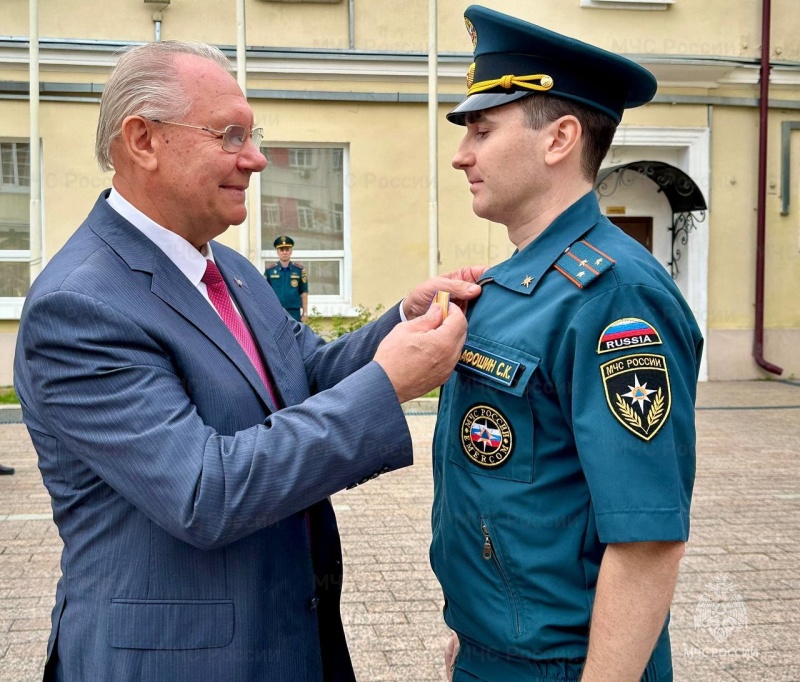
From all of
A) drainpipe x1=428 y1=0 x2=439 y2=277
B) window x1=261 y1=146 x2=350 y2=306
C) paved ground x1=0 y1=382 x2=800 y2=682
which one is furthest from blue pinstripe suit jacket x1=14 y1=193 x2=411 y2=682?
window x1=261 y1=146 x2=350 y2=306

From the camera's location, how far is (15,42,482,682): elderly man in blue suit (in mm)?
1595

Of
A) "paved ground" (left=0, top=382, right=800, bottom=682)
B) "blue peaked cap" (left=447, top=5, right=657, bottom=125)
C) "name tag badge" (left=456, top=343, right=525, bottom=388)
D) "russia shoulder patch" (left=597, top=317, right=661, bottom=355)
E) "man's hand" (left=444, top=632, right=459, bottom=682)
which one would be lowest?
"paved ground" (left=0, top=382, right=800, bottom=682)

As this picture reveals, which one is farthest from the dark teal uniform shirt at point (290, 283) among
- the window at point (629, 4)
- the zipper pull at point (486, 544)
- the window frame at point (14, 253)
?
the zipper pull at point (486, 544)

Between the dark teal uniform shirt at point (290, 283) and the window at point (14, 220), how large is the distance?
10.5 feet

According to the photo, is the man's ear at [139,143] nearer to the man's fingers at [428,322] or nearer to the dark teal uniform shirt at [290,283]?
the man's fingers at [428,322]

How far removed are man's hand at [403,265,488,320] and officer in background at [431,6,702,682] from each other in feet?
0.13

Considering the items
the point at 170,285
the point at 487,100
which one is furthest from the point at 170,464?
the point at 487,100

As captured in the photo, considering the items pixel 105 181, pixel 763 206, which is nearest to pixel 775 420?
pixel 763 206

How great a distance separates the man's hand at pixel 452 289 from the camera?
1.90 m

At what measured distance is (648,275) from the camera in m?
1.63

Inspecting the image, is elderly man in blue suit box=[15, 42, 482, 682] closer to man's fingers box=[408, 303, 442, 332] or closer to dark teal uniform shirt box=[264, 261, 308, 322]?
man's fingers box=[408, 303, 442, 332]

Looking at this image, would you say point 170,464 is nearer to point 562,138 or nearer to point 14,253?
point 562,138

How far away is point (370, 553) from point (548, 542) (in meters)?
3.67

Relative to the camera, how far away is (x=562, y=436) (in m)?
1.64
